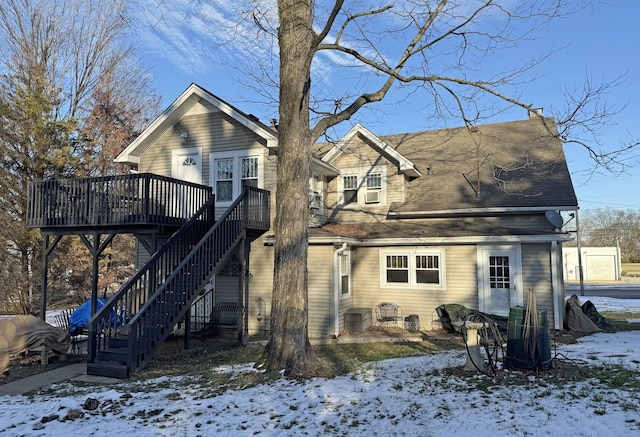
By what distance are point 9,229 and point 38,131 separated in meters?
3.88

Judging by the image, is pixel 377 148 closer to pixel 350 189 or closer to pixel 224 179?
pixel 350 189

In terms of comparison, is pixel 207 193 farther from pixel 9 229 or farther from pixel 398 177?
pixel 9 229

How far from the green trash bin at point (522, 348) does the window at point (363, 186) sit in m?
8.88

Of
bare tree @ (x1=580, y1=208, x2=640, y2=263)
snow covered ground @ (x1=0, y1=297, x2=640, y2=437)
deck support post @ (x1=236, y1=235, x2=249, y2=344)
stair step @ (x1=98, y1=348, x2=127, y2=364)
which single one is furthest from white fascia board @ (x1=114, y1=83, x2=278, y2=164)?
bare tree @ (x1=580, y1=208, x2=640, y2=263)

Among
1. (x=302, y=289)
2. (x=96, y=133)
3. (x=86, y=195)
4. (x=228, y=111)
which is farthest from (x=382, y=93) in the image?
(x=96, y=133)

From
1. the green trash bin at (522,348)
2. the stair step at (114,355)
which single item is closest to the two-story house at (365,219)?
the stair step at (114,355)

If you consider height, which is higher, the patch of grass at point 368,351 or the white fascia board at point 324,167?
the white fascia board at point 324,167

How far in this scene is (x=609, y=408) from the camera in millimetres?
5305

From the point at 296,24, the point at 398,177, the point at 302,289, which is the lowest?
the point at 302,289

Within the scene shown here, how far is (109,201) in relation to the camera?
37.0ft

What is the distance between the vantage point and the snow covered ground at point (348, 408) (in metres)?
4.96

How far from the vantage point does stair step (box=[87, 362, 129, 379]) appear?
8.03m

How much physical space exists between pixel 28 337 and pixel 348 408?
7.86 meters

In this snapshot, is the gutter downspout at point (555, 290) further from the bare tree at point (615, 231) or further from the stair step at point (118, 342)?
the bare tree at point (615, 231)
